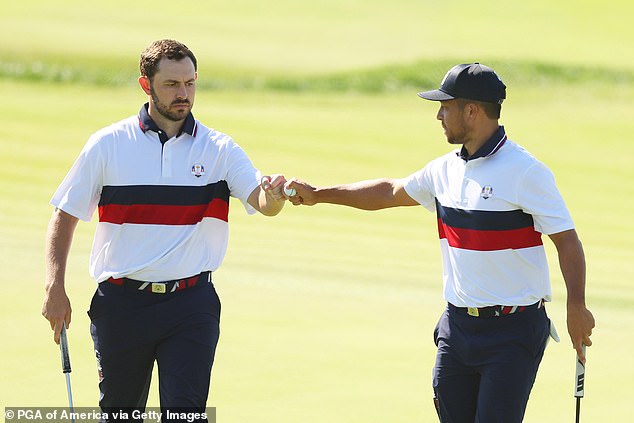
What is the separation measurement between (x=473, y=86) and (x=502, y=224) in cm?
70

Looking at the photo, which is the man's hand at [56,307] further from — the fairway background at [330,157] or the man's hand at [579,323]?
the man's hand at [579,323]

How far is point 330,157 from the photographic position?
22.7 metres

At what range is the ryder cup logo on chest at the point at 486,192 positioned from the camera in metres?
6.23

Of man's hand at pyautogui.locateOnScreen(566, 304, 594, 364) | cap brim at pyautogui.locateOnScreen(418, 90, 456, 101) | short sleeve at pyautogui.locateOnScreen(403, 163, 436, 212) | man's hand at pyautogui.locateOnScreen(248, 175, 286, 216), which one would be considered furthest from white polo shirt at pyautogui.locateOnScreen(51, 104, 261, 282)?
man's hand at pyautogui.locateOnScreen(566, 304, 594, 364)

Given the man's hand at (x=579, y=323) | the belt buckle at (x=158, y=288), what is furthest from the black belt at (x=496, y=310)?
the belt buckle at (x=158, y=288)

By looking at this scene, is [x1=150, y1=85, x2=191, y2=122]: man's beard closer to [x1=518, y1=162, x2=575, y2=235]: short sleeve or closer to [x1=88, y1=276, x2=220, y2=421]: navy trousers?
[x1=88, y1=276, x2=220, y2=421]: navy trousers

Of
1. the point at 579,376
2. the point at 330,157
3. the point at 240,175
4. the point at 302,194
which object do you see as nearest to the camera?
the point at 579,376

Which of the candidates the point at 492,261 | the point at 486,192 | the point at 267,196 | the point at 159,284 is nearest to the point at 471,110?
the point at 486,192

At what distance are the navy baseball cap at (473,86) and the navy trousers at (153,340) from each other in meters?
1.57

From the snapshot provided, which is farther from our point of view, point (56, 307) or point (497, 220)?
point (56, 307)

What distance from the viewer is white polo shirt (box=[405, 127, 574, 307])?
6168 millimetres

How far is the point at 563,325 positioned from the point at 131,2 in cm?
2995

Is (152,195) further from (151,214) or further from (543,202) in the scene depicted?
(543,202)

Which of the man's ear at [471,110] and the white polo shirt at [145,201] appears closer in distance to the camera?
the man's ear at [471,110]
